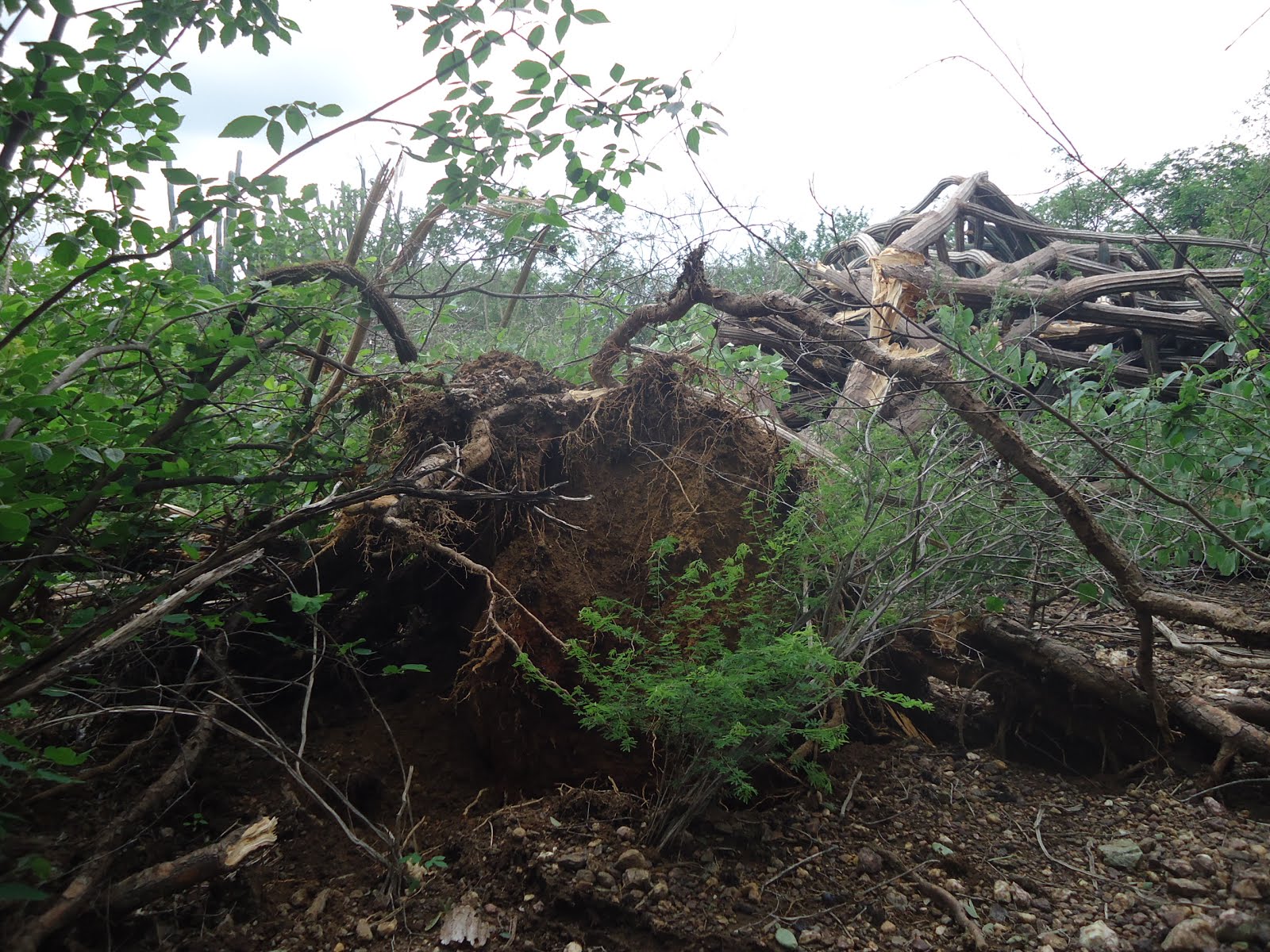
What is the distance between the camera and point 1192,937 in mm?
2033

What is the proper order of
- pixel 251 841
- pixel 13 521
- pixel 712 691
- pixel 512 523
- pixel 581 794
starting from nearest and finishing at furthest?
pixel 13 521 < pixel 251 841 < pixel 712 691 < pixel 581 794 < pixel 512 523

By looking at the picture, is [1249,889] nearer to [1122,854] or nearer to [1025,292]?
[1122,854]

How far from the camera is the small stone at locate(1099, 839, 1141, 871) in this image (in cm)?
246

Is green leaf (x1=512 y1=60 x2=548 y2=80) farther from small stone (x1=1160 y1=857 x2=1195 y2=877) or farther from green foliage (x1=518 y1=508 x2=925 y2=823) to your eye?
small stone (x1=1160 y1=857 x2=1195 y2=877)

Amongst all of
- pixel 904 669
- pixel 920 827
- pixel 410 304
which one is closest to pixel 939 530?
pixel 904 669

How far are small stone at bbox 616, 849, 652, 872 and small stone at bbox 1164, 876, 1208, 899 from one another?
1612 millimetres

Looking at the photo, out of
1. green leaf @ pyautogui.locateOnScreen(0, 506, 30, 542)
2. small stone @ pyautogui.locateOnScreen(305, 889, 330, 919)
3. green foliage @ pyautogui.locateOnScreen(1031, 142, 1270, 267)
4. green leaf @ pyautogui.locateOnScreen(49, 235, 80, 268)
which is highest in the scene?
green foliage @ pyautogui.locateOnScreen(1031, 142, 1270, 267)

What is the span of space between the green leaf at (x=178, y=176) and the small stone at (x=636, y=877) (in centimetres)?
239

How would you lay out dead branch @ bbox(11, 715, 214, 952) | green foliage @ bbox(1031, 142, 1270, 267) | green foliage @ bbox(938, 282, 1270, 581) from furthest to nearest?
green foliage @ bbox(1031, 142, 1270, 267) < green foliage @ bbox(938, 282, 1270, 581) < dead branch @ bbox(11, 715, 214, 952)

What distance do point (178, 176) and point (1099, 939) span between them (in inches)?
132

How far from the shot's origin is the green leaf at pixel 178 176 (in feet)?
6.78

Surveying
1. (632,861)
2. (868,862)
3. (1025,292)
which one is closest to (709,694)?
(632,861)

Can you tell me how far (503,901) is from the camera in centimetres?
224

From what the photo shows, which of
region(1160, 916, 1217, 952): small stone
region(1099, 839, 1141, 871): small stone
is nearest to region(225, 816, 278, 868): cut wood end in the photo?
region(1160, 916, 1217, 952): small stone
